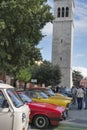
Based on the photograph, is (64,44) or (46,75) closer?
(46,75)

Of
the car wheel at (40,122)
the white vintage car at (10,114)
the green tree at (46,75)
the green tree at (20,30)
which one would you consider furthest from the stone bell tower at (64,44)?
the white vintage car at (10,114)

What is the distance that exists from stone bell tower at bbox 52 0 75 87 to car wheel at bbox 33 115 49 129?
84.7 m

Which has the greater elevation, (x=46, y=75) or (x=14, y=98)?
(x=46, y=75)

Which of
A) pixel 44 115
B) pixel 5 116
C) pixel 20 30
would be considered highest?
pixel 20 30

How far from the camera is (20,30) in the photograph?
70.0 ft

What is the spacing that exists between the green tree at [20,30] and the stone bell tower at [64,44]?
74.3m

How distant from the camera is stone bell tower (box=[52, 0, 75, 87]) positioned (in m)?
98.9

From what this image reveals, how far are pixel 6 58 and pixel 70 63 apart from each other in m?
78.6

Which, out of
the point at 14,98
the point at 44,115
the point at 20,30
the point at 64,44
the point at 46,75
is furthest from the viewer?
the point at 64,44

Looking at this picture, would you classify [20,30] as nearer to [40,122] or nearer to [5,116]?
[40,122]

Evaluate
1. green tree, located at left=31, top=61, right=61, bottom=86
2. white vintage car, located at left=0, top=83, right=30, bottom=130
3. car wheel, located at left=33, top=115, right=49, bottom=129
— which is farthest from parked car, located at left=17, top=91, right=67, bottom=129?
green tree, located at left=31, top=61, right=61, bottom=86

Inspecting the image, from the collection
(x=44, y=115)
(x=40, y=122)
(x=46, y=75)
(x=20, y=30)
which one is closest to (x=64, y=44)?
(x=46, y=75)

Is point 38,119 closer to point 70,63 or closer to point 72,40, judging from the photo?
point 70,63

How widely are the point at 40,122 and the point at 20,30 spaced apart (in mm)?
9377
